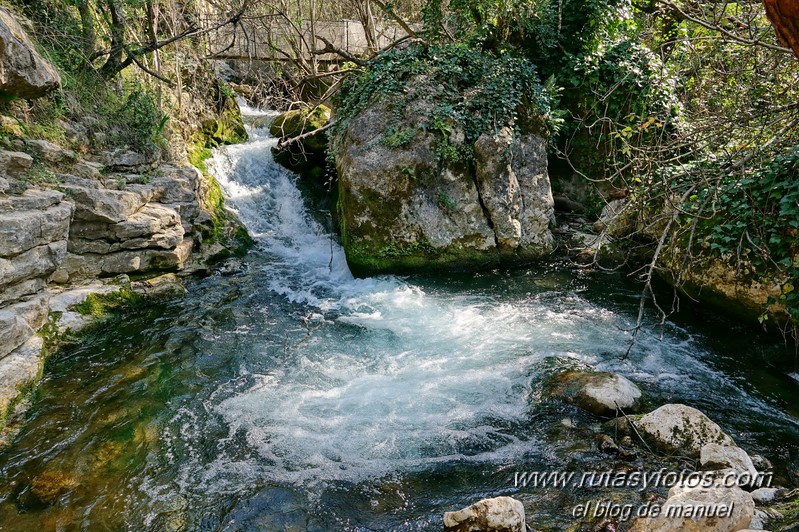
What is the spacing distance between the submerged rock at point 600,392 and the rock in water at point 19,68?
716 centimetres

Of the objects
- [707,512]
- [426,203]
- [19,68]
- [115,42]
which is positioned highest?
[115,42]

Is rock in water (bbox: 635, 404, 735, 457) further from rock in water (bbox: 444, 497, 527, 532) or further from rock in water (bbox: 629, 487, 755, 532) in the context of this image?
rock in water (bbox: 444, 497, 527, 532)

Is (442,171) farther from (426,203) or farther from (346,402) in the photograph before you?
(346,402)

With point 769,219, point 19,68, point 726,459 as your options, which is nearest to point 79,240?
point 19,68

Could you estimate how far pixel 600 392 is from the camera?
14.8ft

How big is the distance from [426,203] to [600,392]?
439cm

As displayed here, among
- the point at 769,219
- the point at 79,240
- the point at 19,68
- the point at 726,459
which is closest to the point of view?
the point at 726,459

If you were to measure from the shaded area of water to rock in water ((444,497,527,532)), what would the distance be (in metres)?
0.32

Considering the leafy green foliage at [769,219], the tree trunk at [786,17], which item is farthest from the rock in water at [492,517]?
the leafy green foliage at [769,219]

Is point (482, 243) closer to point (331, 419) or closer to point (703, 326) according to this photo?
point (703, 326)

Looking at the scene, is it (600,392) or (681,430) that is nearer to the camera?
(681,430)

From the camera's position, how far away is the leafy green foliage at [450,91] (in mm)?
8031

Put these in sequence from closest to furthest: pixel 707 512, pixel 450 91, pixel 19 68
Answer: pixel 707 512 → pixel 19 68 → pixel 450 91

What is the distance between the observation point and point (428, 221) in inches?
312
